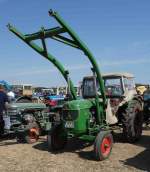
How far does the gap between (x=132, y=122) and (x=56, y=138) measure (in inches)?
85.6

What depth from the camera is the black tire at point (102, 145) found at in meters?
8.17

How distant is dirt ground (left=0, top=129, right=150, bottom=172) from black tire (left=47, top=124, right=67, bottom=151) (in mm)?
190

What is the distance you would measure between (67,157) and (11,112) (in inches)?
146

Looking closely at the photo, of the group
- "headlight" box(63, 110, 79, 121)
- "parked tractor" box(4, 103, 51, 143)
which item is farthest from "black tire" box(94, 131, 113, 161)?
"parked tractor" box(4, 103, 51, 143)

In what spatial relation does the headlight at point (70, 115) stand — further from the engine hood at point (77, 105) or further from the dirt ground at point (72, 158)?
the dirt ground at point (72, 158)

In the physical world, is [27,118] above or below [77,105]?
below

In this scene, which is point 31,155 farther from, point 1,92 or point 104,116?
point 1,92

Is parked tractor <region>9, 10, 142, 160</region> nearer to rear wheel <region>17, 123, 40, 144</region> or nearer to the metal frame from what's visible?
the metal frame

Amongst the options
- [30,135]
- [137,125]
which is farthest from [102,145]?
[30,135]

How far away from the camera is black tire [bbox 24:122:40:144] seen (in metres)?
10.8

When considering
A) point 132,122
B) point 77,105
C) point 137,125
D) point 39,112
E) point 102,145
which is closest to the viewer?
point 102,145

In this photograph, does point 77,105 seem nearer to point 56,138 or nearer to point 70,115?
point 70,115

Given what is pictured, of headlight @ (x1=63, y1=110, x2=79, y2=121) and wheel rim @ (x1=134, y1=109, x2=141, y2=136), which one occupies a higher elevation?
headlight @ (x1=63, y1=110, x2=79, y2=121)

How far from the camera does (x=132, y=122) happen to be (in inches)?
398
